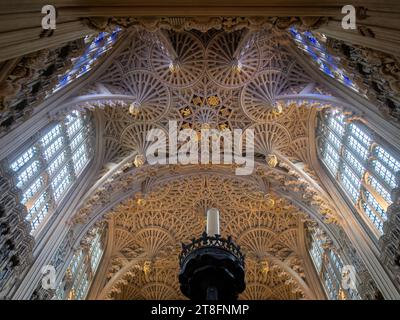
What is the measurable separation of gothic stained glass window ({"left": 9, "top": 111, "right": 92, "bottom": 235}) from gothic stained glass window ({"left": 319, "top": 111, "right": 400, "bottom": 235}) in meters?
12.3

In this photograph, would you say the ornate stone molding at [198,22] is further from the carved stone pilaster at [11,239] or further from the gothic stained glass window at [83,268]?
the gothic stained glass window at [83,268]

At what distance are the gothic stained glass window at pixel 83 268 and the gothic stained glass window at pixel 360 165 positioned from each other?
41.6 ft

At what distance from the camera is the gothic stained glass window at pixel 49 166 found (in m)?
14.6

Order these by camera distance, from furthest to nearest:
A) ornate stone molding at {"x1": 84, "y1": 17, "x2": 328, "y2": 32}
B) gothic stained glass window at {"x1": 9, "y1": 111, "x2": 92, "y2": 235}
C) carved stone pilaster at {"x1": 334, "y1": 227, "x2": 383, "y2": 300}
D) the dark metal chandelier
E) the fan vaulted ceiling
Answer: the fan vaulted ceiling < gothic stained glass window at {"x1": 9, "y1": 111, "x2": 92, "y2": 235} < carved stone pilaster at {"x1": 334, "y1": 227, "x2": 383, "y2": 300} < ornate stone molding at {"x1": 84, "y1": 17, "x2": 328, "y2": 32} < the dark metal chandelier

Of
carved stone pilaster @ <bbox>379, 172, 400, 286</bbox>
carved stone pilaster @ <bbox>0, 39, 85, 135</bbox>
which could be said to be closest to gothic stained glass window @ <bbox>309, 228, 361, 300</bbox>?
carved stone pilaster @ <bbox>379, 172, 400, 286</bbox>

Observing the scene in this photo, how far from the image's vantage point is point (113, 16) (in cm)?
968

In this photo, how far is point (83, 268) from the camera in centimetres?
2105

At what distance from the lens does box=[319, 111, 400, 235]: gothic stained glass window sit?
14.9 meters

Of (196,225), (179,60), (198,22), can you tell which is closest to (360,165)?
(179,60)

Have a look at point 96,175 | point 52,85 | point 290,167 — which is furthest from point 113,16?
point 290,167

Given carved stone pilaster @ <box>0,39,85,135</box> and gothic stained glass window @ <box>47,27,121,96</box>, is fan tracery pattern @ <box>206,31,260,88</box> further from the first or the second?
carved stone pilaster @ <box>0,39,85,135</box>

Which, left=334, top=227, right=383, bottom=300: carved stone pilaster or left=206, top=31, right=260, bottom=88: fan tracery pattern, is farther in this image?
left=206, top=31, right=260, bottom=88: fan tracery pattern

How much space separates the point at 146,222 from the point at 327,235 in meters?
11.6

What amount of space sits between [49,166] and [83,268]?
730 centimetres
